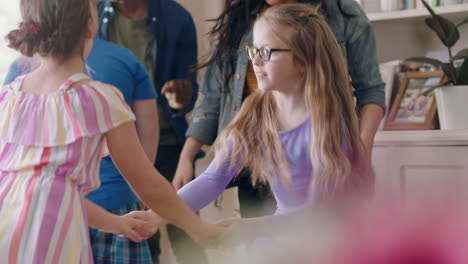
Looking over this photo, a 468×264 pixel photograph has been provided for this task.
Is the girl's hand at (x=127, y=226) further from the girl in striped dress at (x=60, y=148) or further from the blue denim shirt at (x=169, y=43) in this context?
the blue denim shirt at (x=169, y=43)

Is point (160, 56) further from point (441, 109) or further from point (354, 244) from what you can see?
point (354, 244)

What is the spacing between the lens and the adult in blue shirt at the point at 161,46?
1808 mm

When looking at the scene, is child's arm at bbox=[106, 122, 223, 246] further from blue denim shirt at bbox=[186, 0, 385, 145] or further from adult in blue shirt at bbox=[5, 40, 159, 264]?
adult in blue shirt at bbox=[5, 40, 159, 264]

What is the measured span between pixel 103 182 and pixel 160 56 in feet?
2.05

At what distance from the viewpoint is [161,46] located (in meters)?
1.83

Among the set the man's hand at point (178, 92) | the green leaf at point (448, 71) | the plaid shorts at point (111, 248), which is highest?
the man's hand at point (178, 92)

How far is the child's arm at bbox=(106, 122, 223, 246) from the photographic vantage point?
34.3 inches

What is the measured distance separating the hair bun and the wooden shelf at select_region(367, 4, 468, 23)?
5.20 feet

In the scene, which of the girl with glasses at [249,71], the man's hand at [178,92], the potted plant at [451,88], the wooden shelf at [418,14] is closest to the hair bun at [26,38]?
the girl with glasses at [249,71]

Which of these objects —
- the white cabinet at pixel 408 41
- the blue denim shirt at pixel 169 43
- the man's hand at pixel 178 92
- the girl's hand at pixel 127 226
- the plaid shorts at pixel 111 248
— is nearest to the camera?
the girl's hand at pixel 127 226

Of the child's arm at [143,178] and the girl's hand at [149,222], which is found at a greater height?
the child's arm at [143,178]

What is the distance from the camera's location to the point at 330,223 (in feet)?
0.53

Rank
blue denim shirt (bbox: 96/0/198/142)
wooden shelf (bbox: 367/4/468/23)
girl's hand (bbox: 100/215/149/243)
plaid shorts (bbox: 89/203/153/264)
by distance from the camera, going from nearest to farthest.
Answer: girl's hand (bbox: 100/215/149/243) < plaid shorts (bbox: 89/203/153/264) < blue denim shirt (bbox: 96/0/198/142) < wooden shelf (bbox: 367/4/468/23)

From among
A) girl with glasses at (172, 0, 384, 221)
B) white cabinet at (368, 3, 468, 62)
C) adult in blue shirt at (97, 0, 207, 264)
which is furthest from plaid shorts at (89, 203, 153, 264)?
white cabinet at (368, 3, 468, 62)
